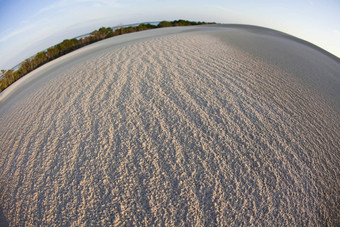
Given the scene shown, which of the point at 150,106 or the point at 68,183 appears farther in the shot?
the point at 150,106

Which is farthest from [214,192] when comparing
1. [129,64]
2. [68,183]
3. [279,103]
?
[129,64]

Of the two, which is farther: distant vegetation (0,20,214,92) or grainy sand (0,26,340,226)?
distant vegetation (0,20,214,92)

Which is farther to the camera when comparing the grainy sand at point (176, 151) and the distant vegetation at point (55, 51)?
the distant vegetation at point (55, 51)

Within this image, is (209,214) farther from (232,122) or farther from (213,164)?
(232,122)

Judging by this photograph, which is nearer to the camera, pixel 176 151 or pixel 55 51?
pixel 176 151

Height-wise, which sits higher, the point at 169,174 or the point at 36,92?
the point at 36,92

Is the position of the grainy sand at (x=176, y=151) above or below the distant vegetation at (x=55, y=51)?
below

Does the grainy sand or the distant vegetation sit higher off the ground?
the distant vegetation

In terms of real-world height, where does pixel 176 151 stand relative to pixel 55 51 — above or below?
below
